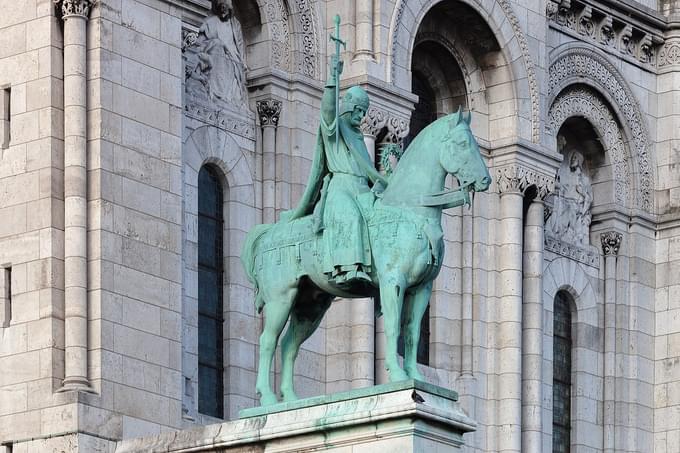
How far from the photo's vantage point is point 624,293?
55.2m

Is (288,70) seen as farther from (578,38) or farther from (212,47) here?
(578,38)

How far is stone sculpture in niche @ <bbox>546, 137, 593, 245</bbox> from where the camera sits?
179 ft

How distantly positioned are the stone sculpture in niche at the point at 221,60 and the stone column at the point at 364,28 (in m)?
1.99

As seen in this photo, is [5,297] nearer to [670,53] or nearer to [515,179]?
[515,179]

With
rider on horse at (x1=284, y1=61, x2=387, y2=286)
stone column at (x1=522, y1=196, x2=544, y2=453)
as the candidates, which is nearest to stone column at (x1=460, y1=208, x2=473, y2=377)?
stone column at (x1=522, y1=196, x2=544, y2=453)

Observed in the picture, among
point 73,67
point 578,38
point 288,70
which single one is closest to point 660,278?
point 578,38

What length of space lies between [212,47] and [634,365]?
1238 cm

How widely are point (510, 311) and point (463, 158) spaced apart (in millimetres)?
13478

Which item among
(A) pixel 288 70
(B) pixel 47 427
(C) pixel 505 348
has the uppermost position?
(A) pixel 288 70

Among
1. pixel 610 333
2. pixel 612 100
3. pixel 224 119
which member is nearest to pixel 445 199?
pixel 224 119

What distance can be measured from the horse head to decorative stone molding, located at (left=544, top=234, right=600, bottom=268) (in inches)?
621

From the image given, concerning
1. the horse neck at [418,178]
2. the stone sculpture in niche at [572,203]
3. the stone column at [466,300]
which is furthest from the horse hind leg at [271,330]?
A: the stone sculpture in niche at [572,203]

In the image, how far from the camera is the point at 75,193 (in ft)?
138

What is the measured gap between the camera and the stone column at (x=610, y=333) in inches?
2151
